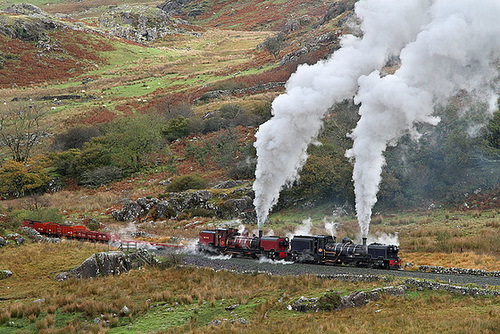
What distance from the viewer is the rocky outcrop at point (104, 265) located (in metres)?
29.6

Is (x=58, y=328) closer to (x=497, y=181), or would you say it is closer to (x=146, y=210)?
(x=146, y=210)

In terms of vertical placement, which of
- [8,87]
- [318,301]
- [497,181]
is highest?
[8,87]

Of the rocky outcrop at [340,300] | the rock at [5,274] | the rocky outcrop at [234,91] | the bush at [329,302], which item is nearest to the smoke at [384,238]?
the rocky outcrop at [340,300]

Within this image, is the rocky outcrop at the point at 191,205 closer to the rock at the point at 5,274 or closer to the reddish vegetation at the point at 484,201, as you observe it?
the reddish vegetation at the point at 484,201

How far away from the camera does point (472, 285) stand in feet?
71.2

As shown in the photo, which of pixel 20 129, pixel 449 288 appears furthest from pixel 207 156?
pixel 449 288

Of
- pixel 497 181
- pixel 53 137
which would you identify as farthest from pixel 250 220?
pixel 53 137

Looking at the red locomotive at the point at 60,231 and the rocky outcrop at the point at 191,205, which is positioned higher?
the rocky outcrop at the point at 191,205

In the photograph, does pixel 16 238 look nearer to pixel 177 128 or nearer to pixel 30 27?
pixel 177 128

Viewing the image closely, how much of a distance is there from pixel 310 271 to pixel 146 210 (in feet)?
109

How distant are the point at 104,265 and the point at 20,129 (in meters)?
64.3

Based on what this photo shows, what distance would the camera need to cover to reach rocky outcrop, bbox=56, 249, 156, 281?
29.6 m

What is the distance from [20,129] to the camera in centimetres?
8275

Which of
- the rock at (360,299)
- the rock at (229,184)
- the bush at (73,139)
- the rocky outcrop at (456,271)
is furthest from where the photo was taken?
the bush at (73,139)
